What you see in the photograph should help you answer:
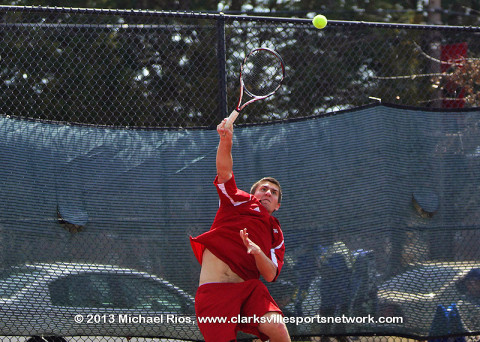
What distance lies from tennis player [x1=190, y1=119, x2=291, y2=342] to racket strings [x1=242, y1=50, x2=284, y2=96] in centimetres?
92

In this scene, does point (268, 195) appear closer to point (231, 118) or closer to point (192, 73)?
point (231, 118)

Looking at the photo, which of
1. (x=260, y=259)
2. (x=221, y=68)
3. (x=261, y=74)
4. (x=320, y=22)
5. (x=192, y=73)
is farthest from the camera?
(x=192, y=73)

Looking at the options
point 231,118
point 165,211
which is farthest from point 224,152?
point 165,211

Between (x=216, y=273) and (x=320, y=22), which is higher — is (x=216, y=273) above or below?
below

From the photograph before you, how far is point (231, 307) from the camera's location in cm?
385

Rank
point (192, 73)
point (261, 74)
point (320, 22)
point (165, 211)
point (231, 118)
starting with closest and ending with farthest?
point (231, 118) → point (320, 22) → point (165, 211) → point (261, 74) → point (192, 73)

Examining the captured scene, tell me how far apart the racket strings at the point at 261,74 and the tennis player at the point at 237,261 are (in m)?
0.92

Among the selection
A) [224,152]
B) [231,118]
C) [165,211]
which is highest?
[231,118]

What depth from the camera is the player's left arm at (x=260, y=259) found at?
3.75 metres

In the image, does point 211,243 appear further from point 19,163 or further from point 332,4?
point 332,4

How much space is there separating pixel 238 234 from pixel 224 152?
555 millimetres

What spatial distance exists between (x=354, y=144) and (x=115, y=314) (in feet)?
7.15

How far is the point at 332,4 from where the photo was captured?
11945 millimetres

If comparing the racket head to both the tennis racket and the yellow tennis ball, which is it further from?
the yellow tennis ball
